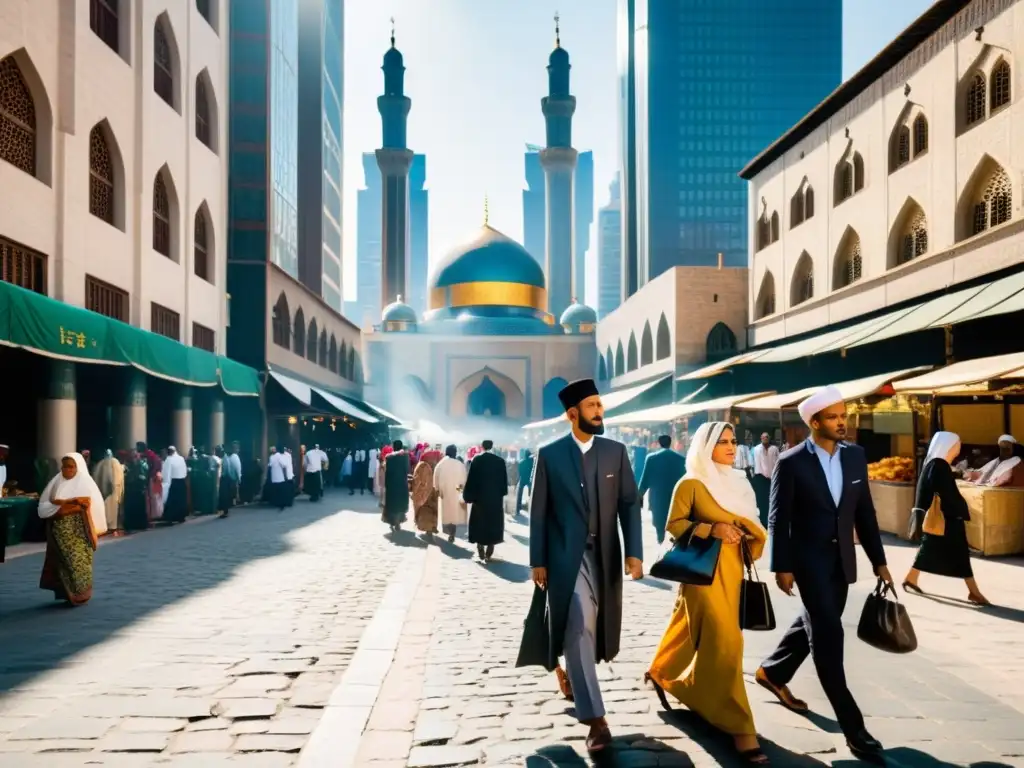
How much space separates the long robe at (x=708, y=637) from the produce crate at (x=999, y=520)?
760 centimetres

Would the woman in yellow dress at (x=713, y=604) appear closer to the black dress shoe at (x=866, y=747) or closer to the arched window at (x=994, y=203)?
the black dress shoe at (x=866, y=747)

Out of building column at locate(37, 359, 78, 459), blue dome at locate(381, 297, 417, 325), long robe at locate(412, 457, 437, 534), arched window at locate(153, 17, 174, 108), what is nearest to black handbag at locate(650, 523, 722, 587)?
long robe at locate(412, 457, 437, 534)

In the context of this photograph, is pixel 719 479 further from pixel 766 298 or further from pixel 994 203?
pixel 766 298

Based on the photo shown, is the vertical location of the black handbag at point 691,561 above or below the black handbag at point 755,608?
above

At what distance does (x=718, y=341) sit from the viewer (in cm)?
3155

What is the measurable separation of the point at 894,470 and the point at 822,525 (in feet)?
33.0

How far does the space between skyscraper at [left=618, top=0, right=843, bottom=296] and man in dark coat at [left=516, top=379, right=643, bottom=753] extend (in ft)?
252

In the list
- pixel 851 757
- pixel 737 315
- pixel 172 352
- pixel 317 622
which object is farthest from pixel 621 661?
pixel 737 315

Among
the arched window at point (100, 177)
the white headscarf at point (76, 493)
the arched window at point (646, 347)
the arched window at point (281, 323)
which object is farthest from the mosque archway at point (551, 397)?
the white headscarf at point (76, 493)

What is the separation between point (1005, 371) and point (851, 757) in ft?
27.9

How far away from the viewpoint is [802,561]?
174 inches

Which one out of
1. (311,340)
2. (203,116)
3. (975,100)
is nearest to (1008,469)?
(975,100)

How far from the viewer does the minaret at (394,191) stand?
202 feet

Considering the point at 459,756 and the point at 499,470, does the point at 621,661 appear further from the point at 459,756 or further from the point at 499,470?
the point at 499,470
